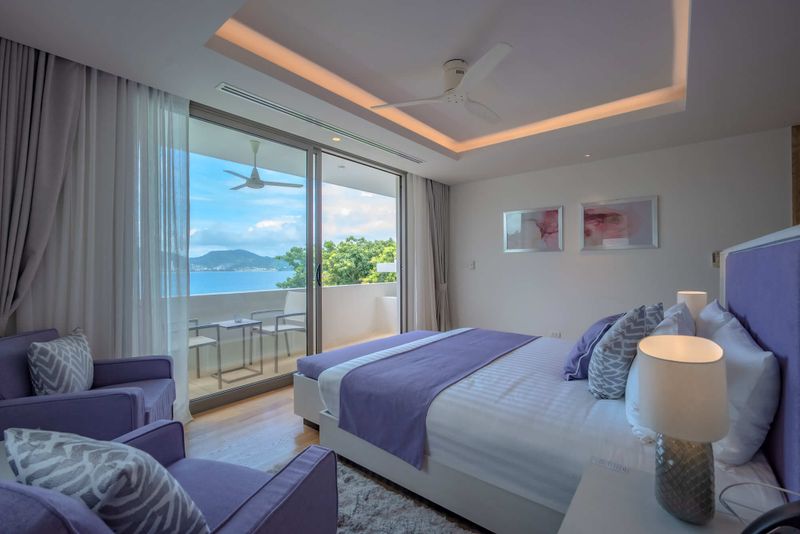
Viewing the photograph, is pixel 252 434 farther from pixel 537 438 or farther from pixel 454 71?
pixel 454 71

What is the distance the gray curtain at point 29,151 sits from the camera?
1.94m

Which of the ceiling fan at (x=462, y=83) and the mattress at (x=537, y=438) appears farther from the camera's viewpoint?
the ceiling fan at (x=462, y=83)

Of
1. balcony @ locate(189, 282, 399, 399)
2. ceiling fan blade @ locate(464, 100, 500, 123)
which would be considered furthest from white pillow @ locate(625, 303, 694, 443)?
balcony @ locate(189, 282, 399, 399)

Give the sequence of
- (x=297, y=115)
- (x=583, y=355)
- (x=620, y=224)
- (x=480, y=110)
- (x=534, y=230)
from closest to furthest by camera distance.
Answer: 1. (x=583, y=355)
2. (x=480, y=110)
3. (x=297, y=115)
4. (x=620, y=224)
5. (x=534, y=230)

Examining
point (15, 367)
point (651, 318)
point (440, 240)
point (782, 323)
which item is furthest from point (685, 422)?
point (440, 240)

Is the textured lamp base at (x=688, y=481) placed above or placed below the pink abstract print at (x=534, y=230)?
below

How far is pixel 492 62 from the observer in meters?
2.05

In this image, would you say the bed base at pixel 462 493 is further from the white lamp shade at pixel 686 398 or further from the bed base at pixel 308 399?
the white lamp shade at pixel 686 398

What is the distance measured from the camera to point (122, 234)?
7.84 ft

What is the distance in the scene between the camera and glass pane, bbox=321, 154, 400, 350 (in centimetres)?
505

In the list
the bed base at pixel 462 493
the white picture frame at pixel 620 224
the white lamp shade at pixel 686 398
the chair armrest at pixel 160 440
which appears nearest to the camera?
the white lamp shade at pixel 686 398

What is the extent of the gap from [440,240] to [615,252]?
7.51ft

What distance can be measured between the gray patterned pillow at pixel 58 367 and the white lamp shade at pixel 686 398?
8.35 feet

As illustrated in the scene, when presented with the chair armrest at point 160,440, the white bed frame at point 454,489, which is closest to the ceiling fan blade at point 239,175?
the white bed frame at point 454,489
